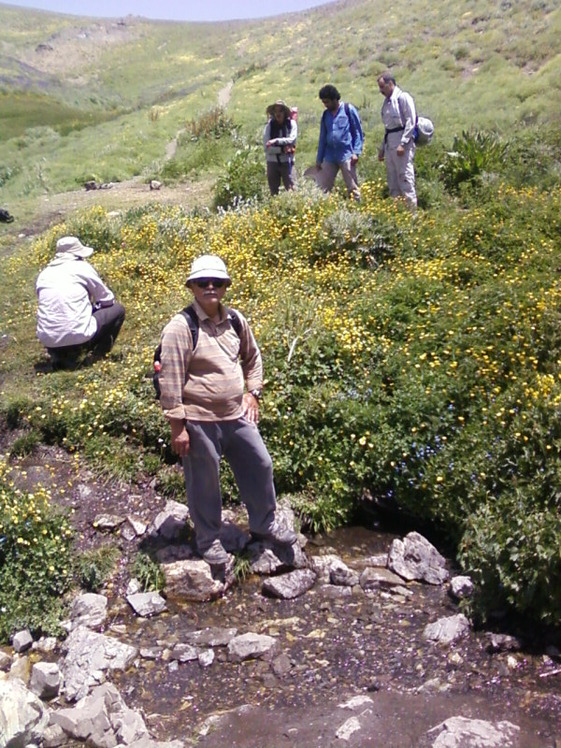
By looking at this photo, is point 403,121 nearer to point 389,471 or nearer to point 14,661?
point 389,471

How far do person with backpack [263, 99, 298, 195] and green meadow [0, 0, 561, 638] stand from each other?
2.11 feet

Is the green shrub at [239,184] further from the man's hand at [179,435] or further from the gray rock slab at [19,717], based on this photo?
the gray rock slab at [19,717]

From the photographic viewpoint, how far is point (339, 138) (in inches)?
409

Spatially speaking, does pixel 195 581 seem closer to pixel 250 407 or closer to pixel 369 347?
pixel 250 407

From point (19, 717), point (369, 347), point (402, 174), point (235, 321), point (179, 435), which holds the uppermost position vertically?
point (402, 174)

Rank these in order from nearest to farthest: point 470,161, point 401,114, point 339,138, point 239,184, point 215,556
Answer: point 215,556
point 401,114
point 339,138
point 470,161
point 239,184

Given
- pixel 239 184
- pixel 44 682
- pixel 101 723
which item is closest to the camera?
pixel 101 723

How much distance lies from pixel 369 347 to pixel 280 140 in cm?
481

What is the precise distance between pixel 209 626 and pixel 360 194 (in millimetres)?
7184

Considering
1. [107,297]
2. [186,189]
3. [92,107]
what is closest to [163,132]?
[186,189]

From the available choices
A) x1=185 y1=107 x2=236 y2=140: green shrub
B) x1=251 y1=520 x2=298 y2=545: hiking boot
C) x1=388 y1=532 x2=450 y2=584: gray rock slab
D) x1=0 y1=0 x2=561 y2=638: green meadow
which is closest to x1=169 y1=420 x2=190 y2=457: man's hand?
x1=251 y1=520 x2=298 y2=545: hiking boot

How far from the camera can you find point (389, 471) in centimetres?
589

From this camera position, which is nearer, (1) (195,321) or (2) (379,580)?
(1) (195,321)

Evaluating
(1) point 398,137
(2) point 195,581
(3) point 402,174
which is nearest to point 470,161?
(3) point 402,174
